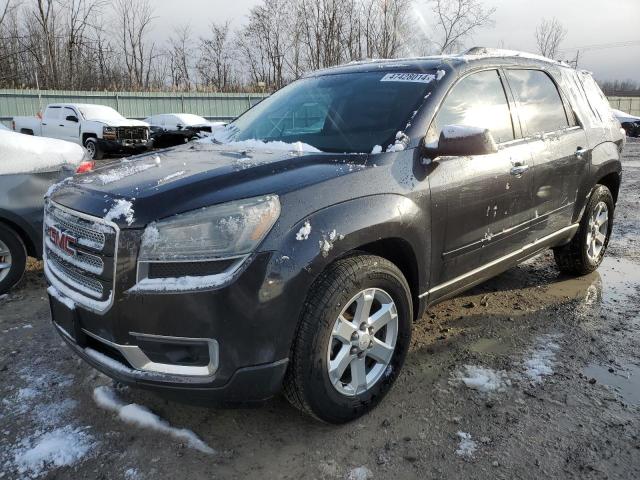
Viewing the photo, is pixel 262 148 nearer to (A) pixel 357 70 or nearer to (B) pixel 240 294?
(A) pixel 357 70

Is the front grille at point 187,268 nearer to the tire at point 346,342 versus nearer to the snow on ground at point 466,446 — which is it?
the tire at point 346,342

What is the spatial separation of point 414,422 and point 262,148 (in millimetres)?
1732

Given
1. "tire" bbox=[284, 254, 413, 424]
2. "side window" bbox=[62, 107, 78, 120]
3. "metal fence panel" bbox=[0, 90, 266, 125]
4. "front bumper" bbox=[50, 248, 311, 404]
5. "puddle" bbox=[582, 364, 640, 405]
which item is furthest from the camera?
"metal fence panel" bbox=[0, 90, 266, 125]

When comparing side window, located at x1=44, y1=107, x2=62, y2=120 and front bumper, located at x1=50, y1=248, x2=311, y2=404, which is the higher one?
side window, located at x1=44, y1=107, x2=62, y2=120

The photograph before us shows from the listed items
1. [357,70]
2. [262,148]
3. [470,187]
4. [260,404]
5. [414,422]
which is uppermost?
[357,70]

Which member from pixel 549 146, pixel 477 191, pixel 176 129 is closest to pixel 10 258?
pixel 477 191

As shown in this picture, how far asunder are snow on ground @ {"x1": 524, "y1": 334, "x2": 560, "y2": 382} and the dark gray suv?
0.56 m

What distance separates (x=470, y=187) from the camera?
9.88 ft

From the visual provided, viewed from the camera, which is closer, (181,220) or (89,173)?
(181,220)

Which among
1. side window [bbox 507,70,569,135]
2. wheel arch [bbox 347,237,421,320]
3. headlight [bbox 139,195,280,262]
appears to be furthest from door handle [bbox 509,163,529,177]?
headlight [bbox 139,195,280,262]

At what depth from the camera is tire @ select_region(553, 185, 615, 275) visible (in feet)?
14.7

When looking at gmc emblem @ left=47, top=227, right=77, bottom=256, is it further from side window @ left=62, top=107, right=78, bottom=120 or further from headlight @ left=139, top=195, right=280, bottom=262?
side window @ left=62, top=107, right=78, bottom=120

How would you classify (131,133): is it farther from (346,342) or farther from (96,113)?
(346,342)

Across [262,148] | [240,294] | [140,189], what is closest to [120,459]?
[240,294]
